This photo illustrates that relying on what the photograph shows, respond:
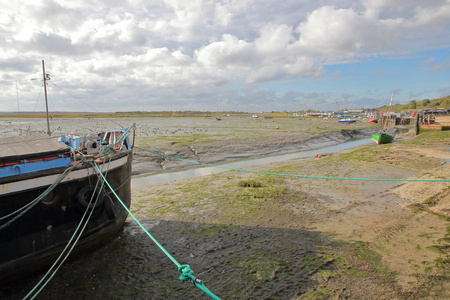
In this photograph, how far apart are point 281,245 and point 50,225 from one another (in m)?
5.28

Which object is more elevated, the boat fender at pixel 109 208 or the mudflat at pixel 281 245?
the boat fender at pixel 109 208

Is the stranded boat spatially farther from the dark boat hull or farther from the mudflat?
the mudflat

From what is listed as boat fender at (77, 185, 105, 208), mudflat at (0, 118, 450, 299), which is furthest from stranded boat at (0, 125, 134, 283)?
mudflat at (0, 118, 450, 299)

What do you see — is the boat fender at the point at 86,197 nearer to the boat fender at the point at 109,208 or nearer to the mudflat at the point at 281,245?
the boat fender at the point at 109,208

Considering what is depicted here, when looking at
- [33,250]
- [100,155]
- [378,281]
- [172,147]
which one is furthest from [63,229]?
[172,147]

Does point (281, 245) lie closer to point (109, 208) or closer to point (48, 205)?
point (109, 208)

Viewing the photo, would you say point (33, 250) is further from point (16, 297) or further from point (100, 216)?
point (100, 216)

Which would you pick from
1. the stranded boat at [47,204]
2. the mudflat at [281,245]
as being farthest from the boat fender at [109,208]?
the mudflat at [281,245]

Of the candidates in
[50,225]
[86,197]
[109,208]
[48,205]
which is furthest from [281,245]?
[48,205]

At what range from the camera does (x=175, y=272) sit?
19.5 ft

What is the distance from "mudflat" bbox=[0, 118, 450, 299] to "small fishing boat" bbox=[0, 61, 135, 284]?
1.86 feet

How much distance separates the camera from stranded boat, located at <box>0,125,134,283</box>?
16.8 feet

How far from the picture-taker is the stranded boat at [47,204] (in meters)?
5.13

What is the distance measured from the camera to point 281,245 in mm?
6781
